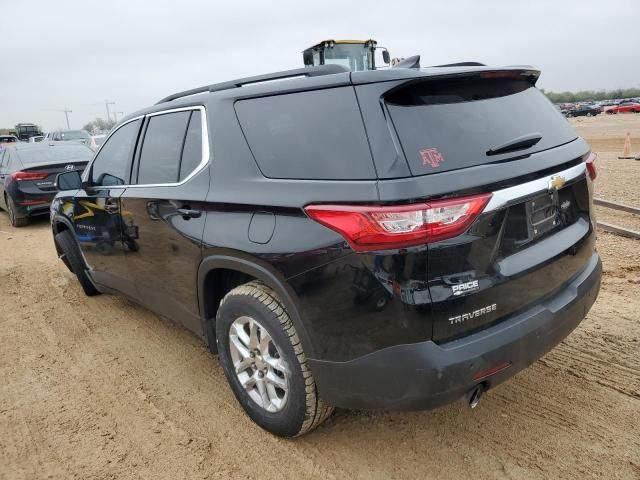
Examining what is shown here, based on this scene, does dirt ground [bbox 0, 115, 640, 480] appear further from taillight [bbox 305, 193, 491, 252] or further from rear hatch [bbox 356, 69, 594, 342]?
taillight [bbox 305, 193, 491, 252]

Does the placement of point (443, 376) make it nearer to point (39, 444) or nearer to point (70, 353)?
point (39, 444)

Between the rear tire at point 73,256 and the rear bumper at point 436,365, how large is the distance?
343 cm

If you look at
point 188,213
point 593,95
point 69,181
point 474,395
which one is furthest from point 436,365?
point 593,95

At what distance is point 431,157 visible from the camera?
192 cm

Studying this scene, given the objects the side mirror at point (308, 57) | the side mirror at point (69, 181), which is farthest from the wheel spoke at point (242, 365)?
the side mirror at point (308, 57)

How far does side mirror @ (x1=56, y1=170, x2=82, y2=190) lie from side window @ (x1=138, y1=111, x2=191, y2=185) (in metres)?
1.10

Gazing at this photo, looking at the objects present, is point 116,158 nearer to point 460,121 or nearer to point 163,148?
point 163,148

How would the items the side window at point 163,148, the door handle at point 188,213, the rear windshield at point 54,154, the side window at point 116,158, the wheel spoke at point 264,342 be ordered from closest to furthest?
the wheel spoke at point 264,342 → the door handle at point 188,213 → the side window at point 163,148 → the side window at point 116,158 → the rear windshield at point 54,154

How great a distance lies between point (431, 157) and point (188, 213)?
4.88ft

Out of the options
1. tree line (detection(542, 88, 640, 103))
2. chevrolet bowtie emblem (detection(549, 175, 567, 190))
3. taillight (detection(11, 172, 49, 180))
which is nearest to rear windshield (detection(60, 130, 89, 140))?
taillight (detection(11, 172, 49, 180))

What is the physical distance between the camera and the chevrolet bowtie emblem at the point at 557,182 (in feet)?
7.18

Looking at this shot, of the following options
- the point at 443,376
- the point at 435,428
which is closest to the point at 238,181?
the point at 443,376

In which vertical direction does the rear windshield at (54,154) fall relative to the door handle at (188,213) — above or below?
above

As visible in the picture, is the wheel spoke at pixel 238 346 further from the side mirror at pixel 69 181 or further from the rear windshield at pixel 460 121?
the side mirror at pixel 69 181
